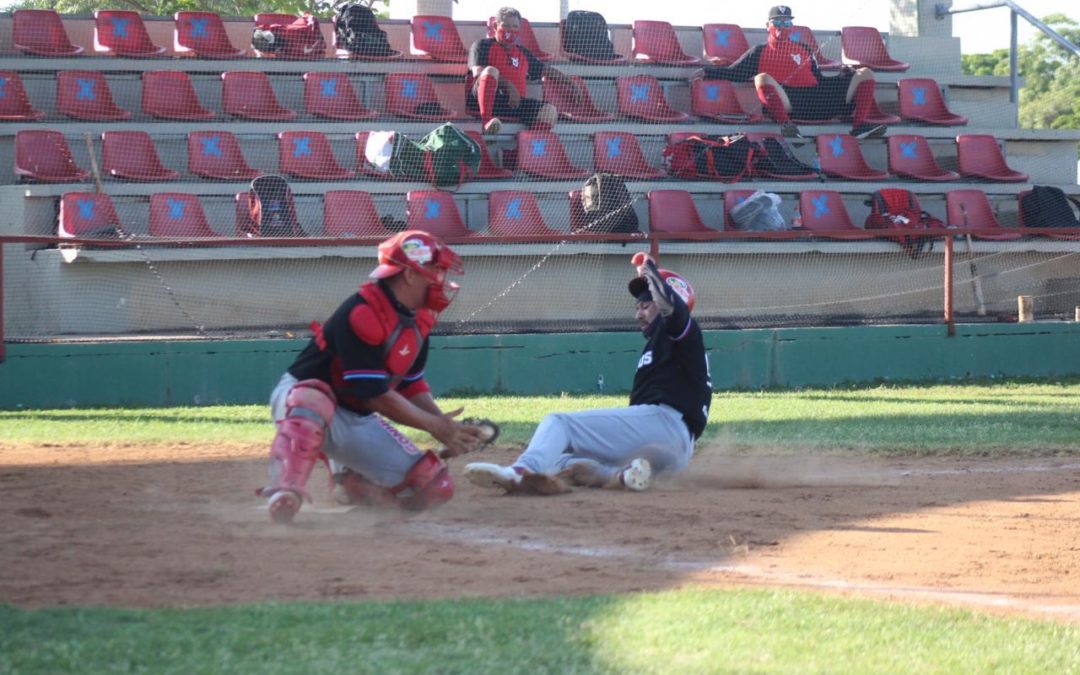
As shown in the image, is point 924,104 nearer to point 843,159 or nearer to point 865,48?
point 865,48

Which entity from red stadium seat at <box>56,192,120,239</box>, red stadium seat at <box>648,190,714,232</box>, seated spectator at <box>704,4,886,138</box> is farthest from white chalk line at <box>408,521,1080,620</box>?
seated spectator at <box>704,4,886,138</box>

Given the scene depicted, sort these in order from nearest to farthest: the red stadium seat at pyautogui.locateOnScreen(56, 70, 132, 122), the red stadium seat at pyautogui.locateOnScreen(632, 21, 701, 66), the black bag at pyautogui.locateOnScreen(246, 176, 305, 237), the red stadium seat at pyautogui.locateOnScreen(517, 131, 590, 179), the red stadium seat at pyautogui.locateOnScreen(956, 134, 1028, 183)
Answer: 1. the black bag at pyautogui.locateOnScreen(246, 176, 305, 237)
2. the red stadium seat at pyautogui.locateOnScreen(56, 70, 132, 122)
3. the red stadium seat at pyautogui.locateOnScreen(517, 131, 590, 179)
4. the red stadium seat at pyautogui.locateOnScreen(956, 134, 1028, 183)
5. the red stadium seat at pyautogui.locateOnScreen(632, 21, 701, 66)

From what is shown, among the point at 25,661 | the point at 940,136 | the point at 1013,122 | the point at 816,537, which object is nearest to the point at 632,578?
the point at 816,537

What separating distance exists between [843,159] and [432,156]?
6.95 meters

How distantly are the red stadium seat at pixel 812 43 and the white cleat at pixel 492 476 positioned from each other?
1726 cm

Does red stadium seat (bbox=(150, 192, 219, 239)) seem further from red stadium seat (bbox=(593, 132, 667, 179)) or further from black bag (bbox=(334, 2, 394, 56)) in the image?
red stadium seat (bbox=(593, 132, 667, 179))

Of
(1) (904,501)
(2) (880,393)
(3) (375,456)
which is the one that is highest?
(3) (375,456)

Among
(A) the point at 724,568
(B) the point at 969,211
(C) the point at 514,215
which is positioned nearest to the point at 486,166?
(C) the point at 514,215

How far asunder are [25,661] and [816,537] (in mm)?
3867

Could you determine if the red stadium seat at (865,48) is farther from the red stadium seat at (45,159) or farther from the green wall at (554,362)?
the red stadium seat at (45,159)

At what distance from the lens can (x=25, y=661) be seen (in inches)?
150

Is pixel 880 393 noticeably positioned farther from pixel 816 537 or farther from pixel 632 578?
pixel 632 578

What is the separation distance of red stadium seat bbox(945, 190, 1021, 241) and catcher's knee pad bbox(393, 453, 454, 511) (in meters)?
14.7

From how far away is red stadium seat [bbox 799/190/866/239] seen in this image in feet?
63.4
